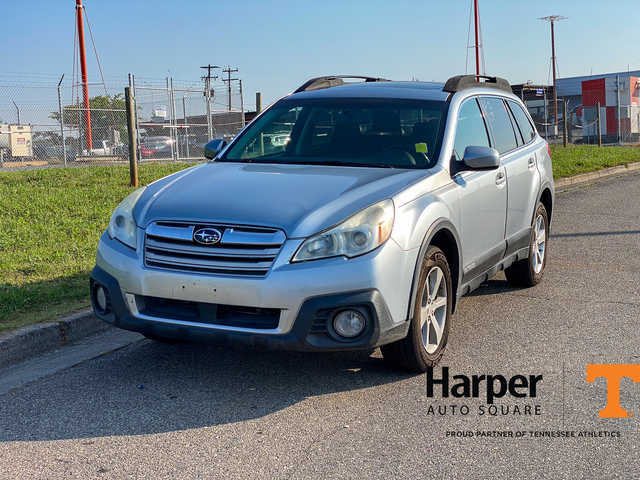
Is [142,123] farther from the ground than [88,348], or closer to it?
farther from the ground

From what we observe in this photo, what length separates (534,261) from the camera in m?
6.69

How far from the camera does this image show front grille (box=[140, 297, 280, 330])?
3.94 meters

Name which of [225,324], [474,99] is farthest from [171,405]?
[474,99]

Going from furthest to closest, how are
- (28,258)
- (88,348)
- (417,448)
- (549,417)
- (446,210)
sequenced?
(28,258), (88,348), (446,210), (549,417), (417,448)

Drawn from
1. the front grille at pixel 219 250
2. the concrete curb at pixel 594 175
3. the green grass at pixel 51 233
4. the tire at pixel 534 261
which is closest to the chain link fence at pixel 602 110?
the concrete curb at pixel 594 175

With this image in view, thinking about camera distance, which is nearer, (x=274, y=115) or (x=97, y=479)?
(x=97, y=479)

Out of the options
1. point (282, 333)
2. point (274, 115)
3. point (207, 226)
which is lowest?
point (282, 333)

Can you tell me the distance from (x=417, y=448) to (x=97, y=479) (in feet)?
4.84

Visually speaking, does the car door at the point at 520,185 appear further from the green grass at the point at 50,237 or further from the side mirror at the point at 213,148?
the green grass at the point at 50,237

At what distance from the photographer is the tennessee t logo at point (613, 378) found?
387 centimetres

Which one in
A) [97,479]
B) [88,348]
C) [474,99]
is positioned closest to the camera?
[97,479]

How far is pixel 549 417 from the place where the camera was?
384cm

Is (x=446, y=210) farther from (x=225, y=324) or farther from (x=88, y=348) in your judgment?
(x=88, y=348)

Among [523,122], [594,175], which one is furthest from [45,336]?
[594,175]
